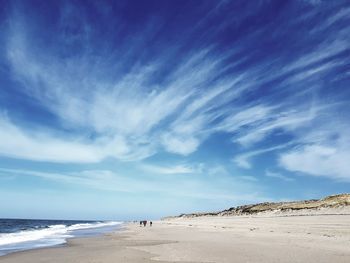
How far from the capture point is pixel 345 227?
23719 mm

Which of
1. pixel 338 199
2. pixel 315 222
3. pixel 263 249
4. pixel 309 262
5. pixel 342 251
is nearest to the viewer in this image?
pixel 309 262

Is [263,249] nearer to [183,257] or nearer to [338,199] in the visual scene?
[183,257]

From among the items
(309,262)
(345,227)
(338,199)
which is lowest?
(309,262)

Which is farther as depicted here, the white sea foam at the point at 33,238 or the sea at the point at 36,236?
the white sea foam at the point at 33,238

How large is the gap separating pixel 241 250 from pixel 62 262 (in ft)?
26.3

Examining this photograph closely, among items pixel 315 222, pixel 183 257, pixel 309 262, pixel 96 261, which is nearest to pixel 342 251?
pixel 309 262

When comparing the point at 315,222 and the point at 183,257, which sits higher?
the point at 315,222

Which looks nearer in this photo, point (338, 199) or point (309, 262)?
point (309, 262)

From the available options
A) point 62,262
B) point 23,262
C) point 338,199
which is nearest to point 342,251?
point 62,262

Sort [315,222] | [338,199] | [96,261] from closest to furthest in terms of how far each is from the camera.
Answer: [96,261] < [315,222] < [338,199]

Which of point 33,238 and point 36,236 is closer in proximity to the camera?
point 33,238

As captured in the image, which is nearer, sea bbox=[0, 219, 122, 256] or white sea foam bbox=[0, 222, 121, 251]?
sea bbox=[0, 219, 122, 256]

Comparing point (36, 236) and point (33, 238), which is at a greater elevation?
point (36, 236)

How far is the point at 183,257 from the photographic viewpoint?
15312mm
